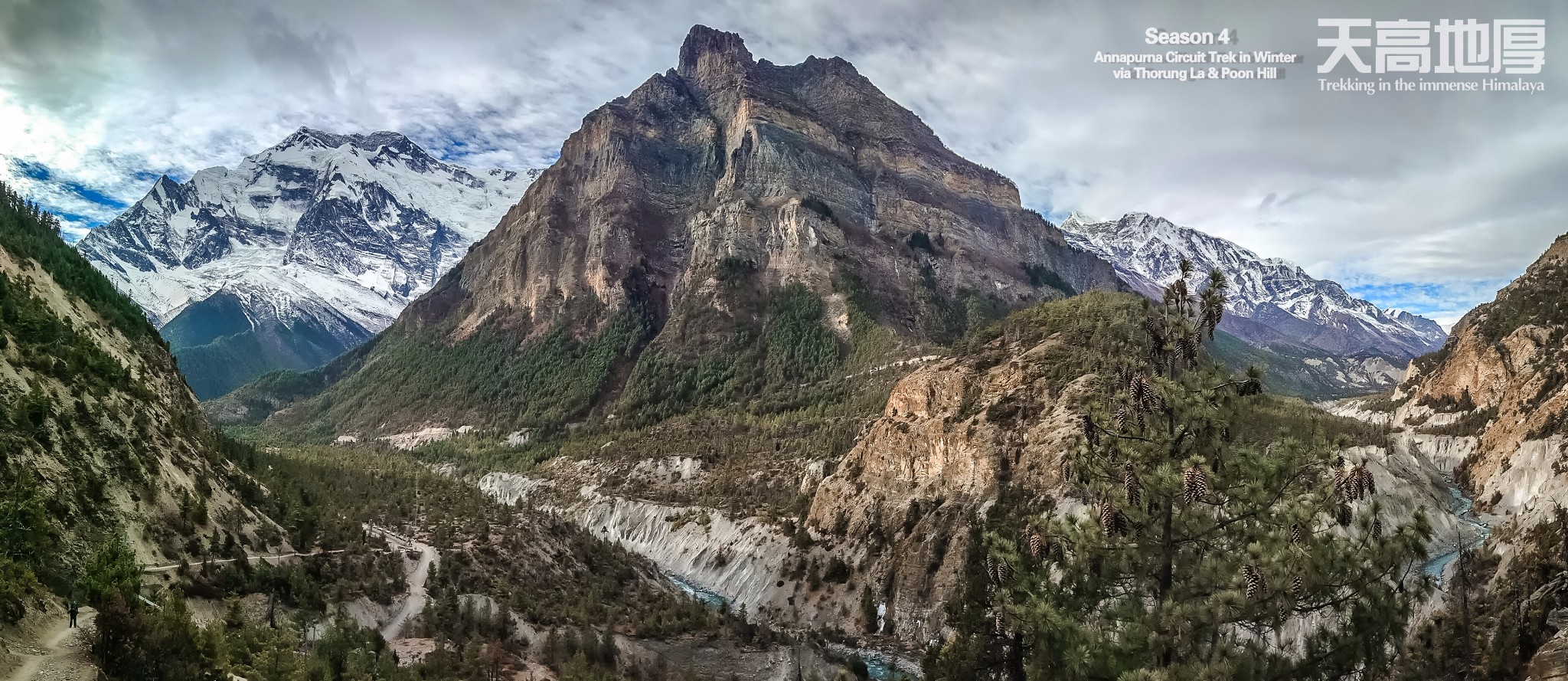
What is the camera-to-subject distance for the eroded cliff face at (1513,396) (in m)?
67.8

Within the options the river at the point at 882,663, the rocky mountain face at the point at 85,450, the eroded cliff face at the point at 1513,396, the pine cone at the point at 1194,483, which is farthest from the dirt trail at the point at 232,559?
the eroded cliff face at the point at 1513,396

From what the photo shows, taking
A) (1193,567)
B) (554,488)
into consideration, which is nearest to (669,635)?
(1193,567)

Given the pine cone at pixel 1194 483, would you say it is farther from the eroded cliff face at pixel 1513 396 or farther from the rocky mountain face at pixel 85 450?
the eroded cliff face at pixel 1513 396

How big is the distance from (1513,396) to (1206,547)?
9796 centimetres

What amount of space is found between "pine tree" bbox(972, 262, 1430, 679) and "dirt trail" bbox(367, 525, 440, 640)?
1464 inches

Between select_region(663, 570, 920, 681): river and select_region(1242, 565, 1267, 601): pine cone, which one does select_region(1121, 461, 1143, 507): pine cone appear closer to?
select_region(1242, 565, 1267, 601): pine cone

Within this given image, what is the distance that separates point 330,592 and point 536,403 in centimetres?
14113

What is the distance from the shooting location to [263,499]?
48625 mm

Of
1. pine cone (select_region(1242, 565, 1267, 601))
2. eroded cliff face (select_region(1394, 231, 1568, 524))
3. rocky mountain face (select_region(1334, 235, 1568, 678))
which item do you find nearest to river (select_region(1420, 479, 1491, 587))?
rocky mountain face (select_region(1334, 235, 1568, 678))

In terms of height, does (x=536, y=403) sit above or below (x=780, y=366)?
below

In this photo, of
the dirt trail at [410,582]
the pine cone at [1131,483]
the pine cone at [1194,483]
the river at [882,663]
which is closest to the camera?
the pine cone at [1194,483]

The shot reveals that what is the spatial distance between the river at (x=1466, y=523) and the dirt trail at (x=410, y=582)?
61.8 m

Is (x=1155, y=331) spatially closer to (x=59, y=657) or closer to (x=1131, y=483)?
(x=1131, y=483)

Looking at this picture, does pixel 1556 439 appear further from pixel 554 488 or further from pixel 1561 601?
pixel 554 488
